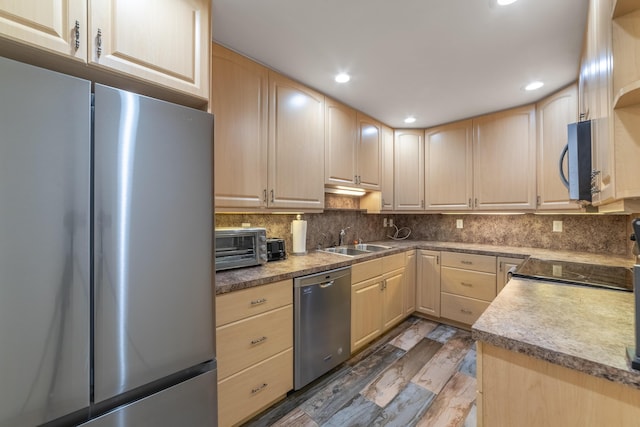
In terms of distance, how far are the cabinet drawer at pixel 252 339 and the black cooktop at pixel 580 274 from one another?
1.48m

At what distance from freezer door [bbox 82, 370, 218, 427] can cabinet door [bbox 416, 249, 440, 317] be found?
249cm

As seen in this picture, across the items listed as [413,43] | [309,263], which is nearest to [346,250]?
[309,263]

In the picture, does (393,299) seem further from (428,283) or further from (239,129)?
(239,129)

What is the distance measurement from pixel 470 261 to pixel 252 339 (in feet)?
7.52

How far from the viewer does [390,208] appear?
3.23 meters

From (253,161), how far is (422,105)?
71.0 inches

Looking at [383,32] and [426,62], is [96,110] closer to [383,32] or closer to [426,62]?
[383,32]

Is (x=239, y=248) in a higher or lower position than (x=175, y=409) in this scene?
higher

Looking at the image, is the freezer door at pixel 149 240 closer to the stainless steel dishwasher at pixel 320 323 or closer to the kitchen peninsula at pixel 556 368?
the stainless steel dishwasher at pixel 320 323

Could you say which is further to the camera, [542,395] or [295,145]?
[295,145]

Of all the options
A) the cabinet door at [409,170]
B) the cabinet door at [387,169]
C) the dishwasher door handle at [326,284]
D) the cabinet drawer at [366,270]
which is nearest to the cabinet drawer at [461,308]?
the cabinet drawer at [366,270]

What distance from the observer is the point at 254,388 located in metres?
1.55

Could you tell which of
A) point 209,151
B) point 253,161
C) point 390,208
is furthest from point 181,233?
point 390,208

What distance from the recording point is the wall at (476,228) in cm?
236
